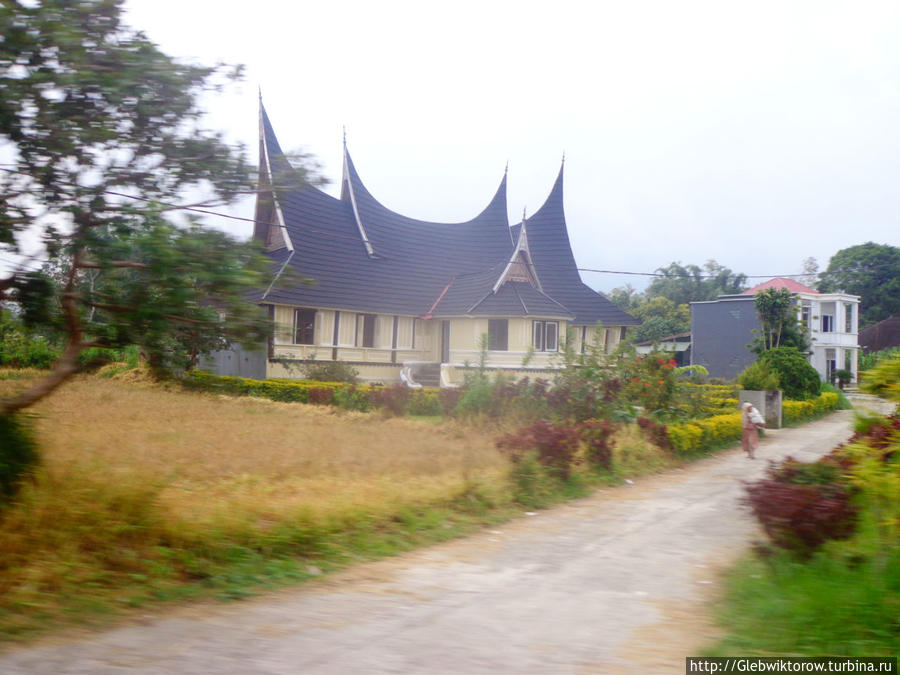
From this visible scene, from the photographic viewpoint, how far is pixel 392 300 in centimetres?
3070

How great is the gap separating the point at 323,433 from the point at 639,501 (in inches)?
244

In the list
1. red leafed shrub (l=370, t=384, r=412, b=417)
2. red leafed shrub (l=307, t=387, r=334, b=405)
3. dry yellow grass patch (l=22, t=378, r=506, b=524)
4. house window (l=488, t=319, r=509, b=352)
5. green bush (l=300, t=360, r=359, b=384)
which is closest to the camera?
dry yellow grass patch (l=22, t=378, r=506, b=524)

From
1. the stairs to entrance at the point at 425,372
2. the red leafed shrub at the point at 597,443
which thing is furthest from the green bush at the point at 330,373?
the red leafed shrub at the point at 597,443

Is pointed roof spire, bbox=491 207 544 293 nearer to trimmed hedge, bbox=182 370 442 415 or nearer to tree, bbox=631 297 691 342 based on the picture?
trimmed hedge, bbox=182 370 442 415

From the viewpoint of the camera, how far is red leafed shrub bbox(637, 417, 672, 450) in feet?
43.1

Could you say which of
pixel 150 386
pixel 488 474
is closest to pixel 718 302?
pixel 150 386

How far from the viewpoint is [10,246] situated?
18.5ft

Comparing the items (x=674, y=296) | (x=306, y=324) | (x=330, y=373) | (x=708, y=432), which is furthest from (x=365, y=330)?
(x=674, y=296)

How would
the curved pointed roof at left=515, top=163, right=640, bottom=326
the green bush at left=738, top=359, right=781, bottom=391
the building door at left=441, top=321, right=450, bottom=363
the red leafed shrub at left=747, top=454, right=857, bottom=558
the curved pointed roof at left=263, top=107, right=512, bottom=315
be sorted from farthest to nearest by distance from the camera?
the curved pointed roof at left=515, top=163, right=640, bottom=326 → the building door at left=441, top=321, right=450, bottom=363 → the curved pointed roof at left=263, top=107, right=512, bottom=315 → the green bush at left=738, top=359, right=781, bottom=391 → the red leafed shrub at left=747, top=454, right=857, bottom=558

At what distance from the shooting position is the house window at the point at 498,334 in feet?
96.0

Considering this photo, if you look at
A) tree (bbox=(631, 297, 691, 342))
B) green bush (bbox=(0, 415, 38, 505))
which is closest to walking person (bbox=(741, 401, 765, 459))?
green bush (bbox=(0, 415, 38, 505))

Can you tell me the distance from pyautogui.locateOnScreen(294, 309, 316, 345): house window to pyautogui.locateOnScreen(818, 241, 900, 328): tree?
201 ft

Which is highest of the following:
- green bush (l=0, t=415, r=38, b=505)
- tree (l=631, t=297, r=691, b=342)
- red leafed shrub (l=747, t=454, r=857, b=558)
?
tree (l=631, t=297, r=691, b=342)

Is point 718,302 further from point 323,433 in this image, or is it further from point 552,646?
point 552,646
